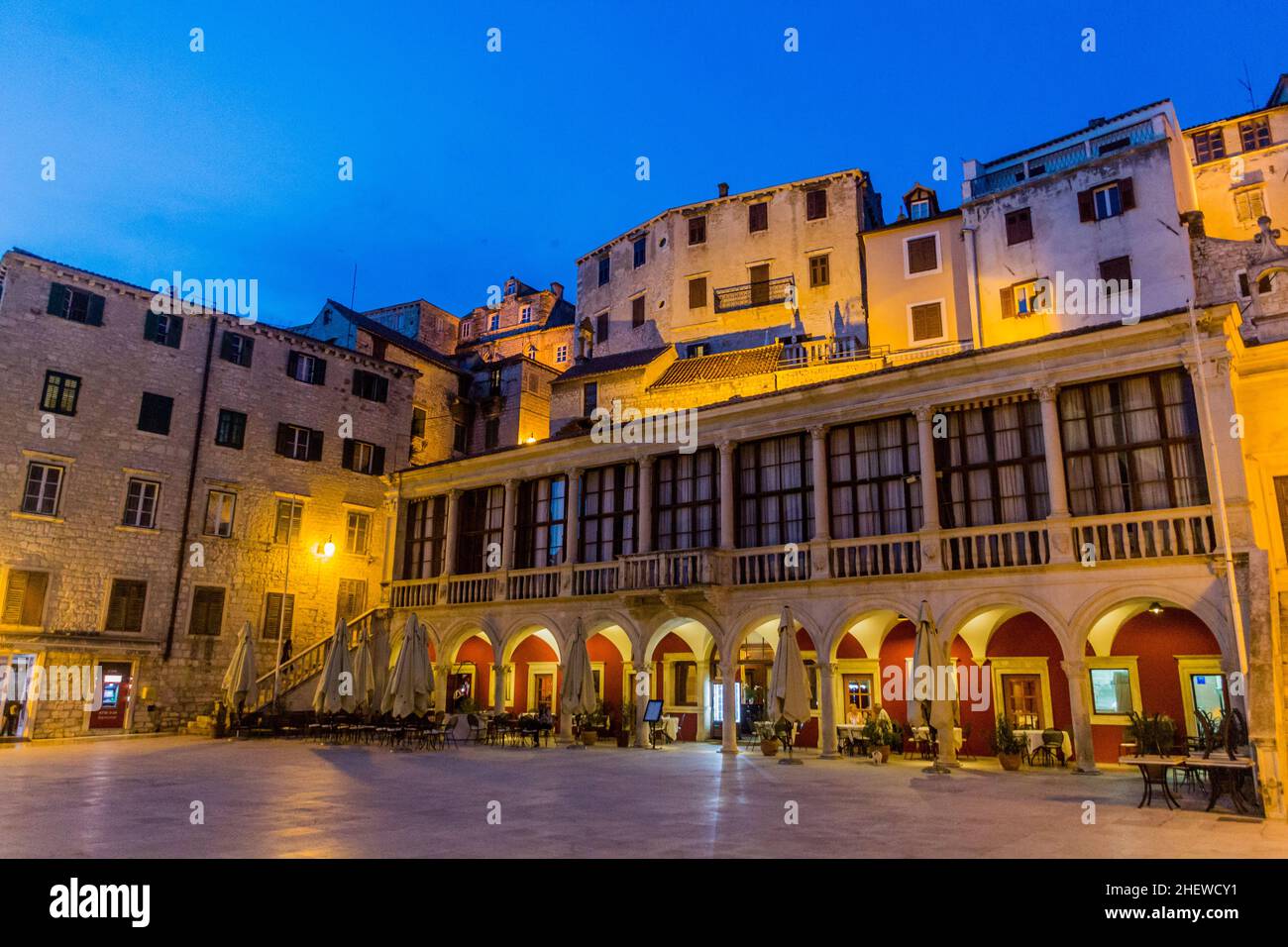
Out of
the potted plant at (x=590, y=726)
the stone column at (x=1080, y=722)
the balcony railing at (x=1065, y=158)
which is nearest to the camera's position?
the stone column at (x=1080, y=722)

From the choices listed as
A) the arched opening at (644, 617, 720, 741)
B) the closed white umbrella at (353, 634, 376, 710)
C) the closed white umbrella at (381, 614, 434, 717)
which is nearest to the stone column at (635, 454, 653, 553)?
the arched opening at (644, 617, 720, 741)

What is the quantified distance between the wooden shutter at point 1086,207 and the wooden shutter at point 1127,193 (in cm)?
97

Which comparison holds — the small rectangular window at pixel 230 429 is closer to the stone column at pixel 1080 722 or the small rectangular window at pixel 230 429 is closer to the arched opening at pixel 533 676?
the arched opening at pixel 533 676

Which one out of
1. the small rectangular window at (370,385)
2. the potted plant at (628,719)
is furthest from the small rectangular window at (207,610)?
the potted plant at (628,719)

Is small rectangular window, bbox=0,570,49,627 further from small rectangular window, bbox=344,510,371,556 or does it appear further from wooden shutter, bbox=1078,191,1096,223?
wooden shutter, bbox=1078,191,1096,223

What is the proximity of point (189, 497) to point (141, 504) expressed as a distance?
150 centimetres

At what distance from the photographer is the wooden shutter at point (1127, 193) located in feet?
104

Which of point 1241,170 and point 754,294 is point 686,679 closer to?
point 754,294

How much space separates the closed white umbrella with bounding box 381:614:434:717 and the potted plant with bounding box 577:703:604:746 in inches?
188

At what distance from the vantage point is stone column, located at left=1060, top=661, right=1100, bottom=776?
57.0ft

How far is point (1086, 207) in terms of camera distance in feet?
107

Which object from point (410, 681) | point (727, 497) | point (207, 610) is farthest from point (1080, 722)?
point (207, 610)
